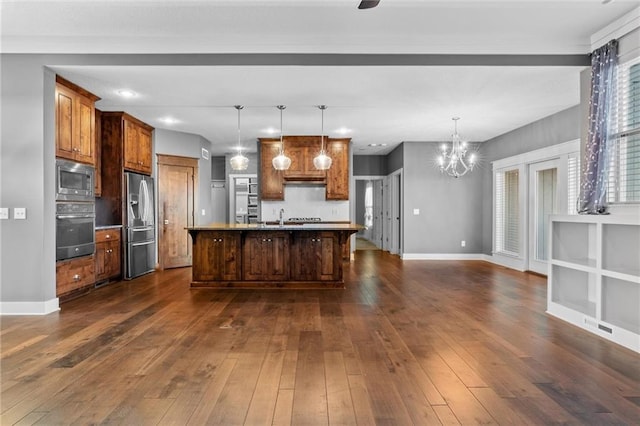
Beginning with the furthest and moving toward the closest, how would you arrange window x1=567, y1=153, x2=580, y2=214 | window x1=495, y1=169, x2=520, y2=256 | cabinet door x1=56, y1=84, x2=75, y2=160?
window x1=495, y1=169, x2=520, y2=256 → window x1=567, y1=153, x2=580, y2=214 → cabinet door x1=56, y1=84, x2=75, y2=160

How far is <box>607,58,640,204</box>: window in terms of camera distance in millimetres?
3273

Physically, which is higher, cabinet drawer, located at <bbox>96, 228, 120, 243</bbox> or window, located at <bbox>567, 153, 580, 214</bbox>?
window, located at <bbox>567, 153, 580, 214</bbox>

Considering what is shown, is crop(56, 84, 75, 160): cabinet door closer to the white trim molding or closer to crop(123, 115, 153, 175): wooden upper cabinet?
crop(123, 115, 153, 175): wooden upper cabinet

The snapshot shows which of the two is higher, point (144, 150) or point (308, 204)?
point (144, 150)

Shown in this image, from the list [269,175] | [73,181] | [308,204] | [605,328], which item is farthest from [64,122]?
[605,328]

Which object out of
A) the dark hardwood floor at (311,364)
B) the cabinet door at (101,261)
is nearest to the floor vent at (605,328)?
the dark hardwood floor at (311,364)

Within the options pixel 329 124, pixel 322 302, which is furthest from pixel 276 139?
pixel 322 302

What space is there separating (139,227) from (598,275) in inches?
245

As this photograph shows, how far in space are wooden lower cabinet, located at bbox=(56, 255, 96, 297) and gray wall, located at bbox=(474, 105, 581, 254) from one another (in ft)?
22.4

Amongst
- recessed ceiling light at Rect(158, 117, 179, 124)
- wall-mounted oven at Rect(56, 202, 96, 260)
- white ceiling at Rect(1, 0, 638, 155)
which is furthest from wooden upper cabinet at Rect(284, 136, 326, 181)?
wall-mounted oven at Rect(56, 202, 96, 260)

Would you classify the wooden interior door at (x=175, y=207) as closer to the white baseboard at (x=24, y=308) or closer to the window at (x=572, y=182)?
the white baseboard at (x=24, y=308)

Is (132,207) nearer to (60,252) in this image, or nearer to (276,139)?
(60,252)

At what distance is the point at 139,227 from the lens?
6.18 metres

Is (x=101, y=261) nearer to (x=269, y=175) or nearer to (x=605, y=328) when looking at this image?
(x=269, y=175)
